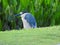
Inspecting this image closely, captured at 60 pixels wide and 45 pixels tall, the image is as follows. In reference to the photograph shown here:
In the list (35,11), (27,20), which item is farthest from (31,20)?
(35,11)

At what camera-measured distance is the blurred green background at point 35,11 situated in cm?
406

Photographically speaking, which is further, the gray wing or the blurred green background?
the gray wing

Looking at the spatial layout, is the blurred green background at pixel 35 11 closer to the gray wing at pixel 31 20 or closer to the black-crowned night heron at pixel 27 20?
the gray wing at pixel 31 20

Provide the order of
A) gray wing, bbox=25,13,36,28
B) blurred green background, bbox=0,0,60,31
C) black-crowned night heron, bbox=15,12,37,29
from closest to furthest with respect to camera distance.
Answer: blurred green background, bbox=0,0,60,31 → gray wing, bbox=25,13,36,28 → black-crowned night heron, bbox=15,12,37,29

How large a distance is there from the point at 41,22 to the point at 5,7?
701mm

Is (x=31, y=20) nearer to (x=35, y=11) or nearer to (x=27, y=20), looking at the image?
(x=27, y=20)

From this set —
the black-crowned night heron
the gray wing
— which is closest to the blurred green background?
the gray wing

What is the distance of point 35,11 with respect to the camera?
4.14m

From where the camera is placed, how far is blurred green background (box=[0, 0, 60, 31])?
406 cm

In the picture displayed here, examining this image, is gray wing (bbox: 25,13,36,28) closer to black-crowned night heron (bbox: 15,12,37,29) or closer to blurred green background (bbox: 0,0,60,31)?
black-crowned night heron (bbox: 15,12,37,29)

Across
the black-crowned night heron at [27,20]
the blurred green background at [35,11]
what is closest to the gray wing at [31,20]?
the black-crowned night heron at [27,20]

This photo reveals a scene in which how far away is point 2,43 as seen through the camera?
1.00 metres

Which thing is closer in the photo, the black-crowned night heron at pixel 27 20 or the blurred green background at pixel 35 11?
the blurred green background at pixel 35 11

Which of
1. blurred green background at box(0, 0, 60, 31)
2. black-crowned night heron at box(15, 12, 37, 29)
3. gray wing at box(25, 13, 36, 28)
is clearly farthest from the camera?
black-crowned night heron at box(15, 12, 37, 29)
